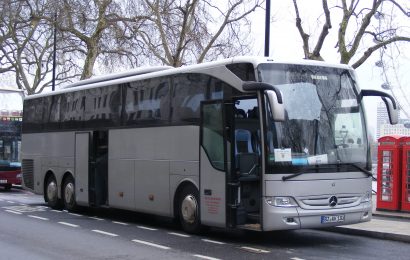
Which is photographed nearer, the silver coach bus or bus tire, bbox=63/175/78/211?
the silver coach bus

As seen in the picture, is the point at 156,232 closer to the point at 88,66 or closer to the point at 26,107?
the point at 26,107

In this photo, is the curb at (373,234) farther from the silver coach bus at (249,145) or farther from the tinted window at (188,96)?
the tinted window at (188,96)

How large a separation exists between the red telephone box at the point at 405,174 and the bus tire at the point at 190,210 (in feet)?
19.8

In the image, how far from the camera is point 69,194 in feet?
55.7

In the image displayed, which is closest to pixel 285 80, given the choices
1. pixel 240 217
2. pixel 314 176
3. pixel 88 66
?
pixel 314 176

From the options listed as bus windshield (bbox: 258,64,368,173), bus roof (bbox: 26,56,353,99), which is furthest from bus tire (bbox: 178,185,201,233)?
bus roof (bbox: 26,56,353,99)

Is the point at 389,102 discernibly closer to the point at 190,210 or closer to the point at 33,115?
the point at 190,210

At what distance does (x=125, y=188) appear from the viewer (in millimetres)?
14336

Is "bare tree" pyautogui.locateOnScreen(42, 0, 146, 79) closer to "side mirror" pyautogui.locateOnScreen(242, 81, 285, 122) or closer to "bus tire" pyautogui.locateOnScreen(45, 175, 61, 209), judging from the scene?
"bus tire" pyautogui.locateOnScreen(45, 175, 61, 209)

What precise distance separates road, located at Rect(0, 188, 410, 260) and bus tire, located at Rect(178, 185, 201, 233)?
7.2 inches

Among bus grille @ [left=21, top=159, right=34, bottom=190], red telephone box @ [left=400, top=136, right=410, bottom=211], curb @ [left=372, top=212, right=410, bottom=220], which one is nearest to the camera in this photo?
curb @ [left=372, top=212, right=410, bottom=220]

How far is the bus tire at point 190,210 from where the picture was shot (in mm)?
11836

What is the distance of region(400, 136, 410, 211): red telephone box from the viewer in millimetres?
14948

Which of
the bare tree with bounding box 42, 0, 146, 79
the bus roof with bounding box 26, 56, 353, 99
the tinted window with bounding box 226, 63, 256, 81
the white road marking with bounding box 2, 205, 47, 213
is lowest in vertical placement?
the white road marking with bounding box 2, 205, 47, 213
